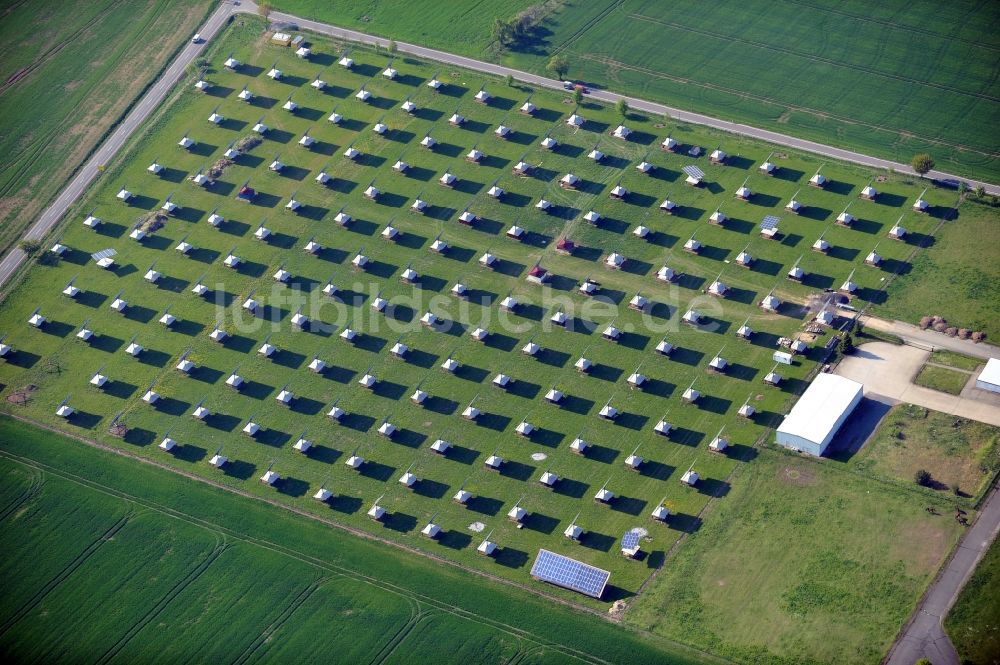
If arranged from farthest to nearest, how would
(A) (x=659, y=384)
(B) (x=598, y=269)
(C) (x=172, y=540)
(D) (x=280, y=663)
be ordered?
(B) (x=598, y=269), (A) (x=659, y=384), (C) (x=172, y=540), (D) (x=280, y=663)

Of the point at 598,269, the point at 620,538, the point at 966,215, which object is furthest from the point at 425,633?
the point at 966,215

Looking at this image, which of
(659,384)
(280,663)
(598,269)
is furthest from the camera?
(598,269)

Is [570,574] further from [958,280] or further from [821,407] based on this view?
[958,280]

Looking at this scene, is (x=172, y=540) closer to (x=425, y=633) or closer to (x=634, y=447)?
(x=425, y=633)

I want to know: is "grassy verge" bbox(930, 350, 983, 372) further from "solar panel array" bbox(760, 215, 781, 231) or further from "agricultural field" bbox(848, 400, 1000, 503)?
"solar panel array" bbox(760, 215, 781, 231)

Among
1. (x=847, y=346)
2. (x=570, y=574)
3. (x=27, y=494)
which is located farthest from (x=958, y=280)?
(x=27, y=494)

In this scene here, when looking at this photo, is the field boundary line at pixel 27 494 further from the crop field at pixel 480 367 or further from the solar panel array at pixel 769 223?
the solar panel array at pixel 769 223
